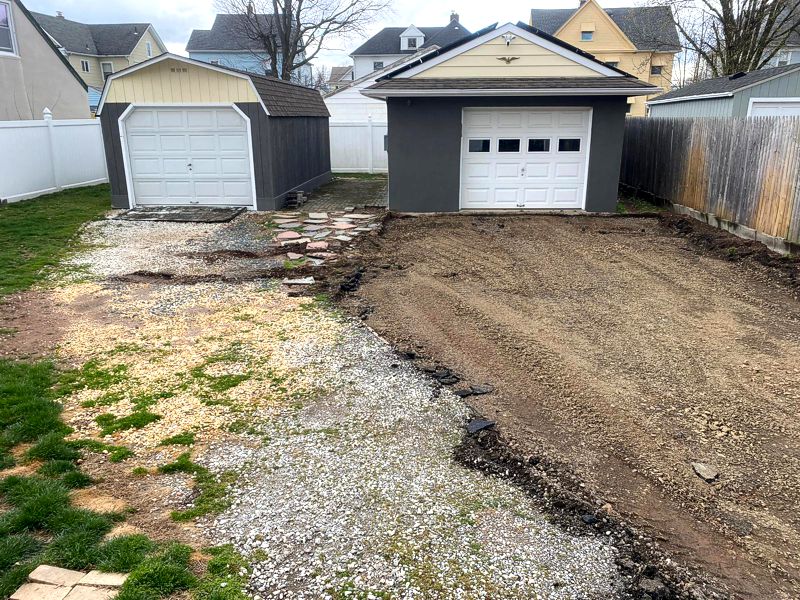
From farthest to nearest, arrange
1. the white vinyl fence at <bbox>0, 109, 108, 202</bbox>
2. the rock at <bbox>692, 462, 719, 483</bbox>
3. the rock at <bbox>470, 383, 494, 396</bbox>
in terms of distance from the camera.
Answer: the white vinyl fence at <bbox>0, 109, 108, 202</bbox> < the rock at <bbox>470, 383, 494, 396</bbox> < the rock at <bbox>692, 462, 719, 483</bbox>

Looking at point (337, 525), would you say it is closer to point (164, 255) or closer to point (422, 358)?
point (422, 358)

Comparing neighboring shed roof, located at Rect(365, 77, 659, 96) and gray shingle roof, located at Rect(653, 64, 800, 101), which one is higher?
gray shingle roof, located at Rect(653, 64, 800, 101)

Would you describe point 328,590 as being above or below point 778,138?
below

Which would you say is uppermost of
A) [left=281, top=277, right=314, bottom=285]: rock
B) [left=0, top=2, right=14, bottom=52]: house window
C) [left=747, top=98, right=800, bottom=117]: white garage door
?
[left=0, top=2, right=14, bottom=52]: house window

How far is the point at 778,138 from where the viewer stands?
30.8ft

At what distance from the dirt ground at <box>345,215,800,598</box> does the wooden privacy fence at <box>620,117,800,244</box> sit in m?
0.76

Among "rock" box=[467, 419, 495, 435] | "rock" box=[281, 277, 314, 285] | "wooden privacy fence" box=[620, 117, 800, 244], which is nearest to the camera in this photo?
"rock" box=[467, 419, 495, 435]

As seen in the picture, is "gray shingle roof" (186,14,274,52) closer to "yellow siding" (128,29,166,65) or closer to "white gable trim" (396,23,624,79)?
"yellow siding" (128,29,166,65)

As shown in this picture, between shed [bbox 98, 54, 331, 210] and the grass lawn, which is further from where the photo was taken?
shed [bbox 98, 54, 331, 210]

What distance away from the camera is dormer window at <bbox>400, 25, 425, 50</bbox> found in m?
43.6

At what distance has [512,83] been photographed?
1309cm

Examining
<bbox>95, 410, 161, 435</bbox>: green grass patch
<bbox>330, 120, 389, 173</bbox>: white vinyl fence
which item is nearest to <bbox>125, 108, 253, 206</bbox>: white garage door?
<bbox>330, 120, 389, 173</bbox>: white vinyl fence

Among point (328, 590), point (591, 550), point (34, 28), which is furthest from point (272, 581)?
point (34, 28)

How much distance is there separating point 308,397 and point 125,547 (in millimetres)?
2071
